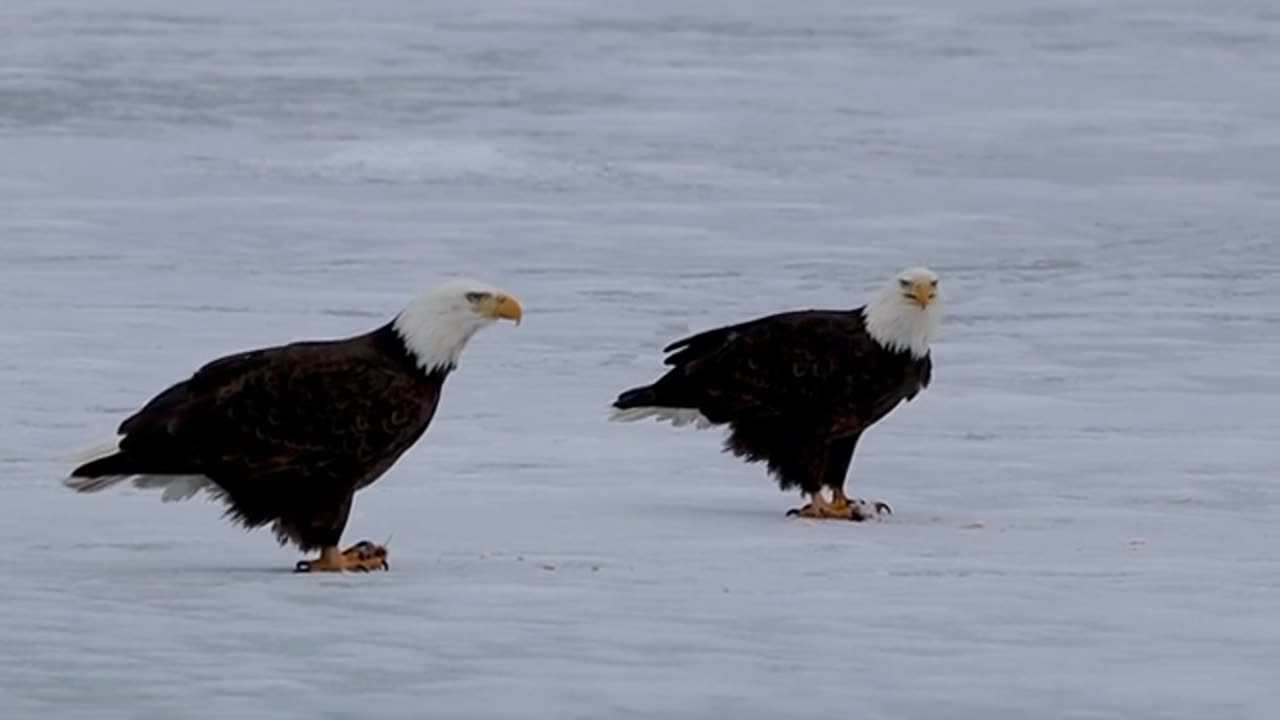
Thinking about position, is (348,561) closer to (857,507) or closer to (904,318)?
(857,507)

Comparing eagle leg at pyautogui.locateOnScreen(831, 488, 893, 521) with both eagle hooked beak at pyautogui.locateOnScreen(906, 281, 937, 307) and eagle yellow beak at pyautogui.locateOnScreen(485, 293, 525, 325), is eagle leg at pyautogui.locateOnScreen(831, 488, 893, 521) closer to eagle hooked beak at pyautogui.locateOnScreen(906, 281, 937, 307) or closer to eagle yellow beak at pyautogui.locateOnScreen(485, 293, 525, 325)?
eagle hooked beak at pyautogui.locateOnScreen(906, 281, 937, 307)

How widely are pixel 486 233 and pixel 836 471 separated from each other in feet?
18.7

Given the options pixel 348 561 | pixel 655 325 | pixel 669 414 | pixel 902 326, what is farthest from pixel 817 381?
pixel 655 325

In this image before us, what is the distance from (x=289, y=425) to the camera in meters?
5.41

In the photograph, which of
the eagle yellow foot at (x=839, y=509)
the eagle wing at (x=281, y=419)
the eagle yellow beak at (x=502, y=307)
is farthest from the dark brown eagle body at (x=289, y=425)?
the eagle yellow foot at (x=839, y=509)

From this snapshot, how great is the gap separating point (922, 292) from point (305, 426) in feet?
5.67

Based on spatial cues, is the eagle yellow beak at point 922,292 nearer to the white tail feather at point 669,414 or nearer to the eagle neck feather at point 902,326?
the eagle neck feather at point 902,326

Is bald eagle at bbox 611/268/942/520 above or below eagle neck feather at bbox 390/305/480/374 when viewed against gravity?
above

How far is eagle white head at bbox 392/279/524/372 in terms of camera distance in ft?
18.0

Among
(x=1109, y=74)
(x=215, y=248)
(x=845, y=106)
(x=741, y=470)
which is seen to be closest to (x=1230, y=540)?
(x=741, y=470)

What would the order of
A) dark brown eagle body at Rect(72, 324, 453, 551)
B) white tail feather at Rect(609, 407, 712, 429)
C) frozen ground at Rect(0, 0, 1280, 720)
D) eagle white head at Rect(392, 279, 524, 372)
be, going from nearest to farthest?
frozen ground at Rect(0, 0, 1280, 720) → dark brown eagle body at Rect(72, 324, 453, 551) → eagle white head at Rect(392, 279, 524, 372) → white tail feather at Rect(609, 407, 712, 429)

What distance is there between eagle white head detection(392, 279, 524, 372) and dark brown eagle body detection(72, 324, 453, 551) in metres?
0.02

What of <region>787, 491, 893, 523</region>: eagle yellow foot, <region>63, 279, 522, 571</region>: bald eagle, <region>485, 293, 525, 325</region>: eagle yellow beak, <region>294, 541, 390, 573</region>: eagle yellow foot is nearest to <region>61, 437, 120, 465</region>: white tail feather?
<region>63, 279, 522, 571</region>: bald eagle

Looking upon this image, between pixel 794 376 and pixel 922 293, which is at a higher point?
pixel 922 293
